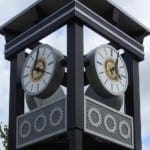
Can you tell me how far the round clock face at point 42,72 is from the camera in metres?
25.0

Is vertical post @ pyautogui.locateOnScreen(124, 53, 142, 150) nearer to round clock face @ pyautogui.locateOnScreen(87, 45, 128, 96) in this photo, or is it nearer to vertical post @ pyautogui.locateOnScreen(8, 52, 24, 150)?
round clock face @ pyautogui.locateOnScreen(87, 45, 128, 96)

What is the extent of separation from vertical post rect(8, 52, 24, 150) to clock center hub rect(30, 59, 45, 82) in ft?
3.90

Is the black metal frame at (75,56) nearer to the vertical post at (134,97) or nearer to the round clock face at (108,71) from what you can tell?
the vertical post at (134,97)

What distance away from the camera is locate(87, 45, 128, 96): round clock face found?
82.2 feet

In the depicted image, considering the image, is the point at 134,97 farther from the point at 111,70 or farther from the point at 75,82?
the point at 75,82

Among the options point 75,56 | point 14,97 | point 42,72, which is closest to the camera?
point 75,56

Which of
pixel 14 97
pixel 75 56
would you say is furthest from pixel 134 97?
pixel 14 97

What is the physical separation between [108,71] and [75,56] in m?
1.45

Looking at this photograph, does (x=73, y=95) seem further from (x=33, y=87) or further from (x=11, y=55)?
(x=11, y=55)

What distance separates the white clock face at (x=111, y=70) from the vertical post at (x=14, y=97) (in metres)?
2.90

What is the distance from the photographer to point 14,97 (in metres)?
26.7

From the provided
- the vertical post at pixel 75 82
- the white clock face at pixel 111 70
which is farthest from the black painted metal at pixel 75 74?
the white clock face at pixel 111 70

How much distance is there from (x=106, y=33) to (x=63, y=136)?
346cm

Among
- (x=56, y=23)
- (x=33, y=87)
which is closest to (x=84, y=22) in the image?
(x=56, y=23)
